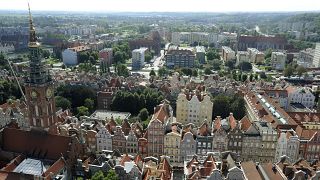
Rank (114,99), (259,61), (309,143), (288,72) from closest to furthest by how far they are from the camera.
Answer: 1. (309,143)
2. (114,99)
3. (288,72)
4. (259,61)

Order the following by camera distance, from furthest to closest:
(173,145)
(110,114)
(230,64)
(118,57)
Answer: (118,57), (230,64), (110,114), (173,145)

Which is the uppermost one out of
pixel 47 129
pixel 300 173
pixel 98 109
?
pixel 47 129

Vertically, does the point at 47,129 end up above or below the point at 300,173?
above

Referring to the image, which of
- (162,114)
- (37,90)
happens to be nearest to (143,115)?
(162,114)

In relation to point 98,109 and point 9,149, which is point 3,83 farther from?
point 9,149

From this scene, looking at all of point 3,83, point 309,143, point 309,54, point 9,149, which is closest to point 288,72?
point 309,54

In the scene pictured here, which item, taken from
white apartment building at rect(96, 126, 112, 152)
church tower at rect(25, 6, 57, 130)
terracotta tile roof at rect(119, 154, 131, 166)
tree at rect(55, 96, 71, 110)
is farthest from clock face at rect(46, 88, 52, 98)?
tree at rect(55, 96, 71, 110)

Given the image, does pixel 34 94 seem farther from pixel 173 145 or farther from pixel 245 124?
pixel 245 124
